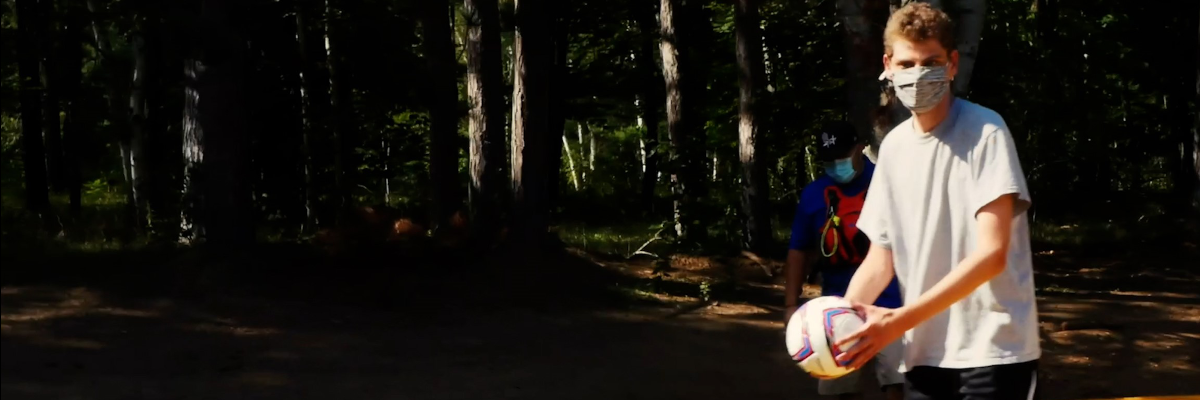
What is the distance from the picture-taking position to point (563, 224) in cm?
2169

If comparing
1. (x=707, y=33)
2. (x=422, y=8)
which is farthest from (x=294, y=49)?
(x=707, y=33)

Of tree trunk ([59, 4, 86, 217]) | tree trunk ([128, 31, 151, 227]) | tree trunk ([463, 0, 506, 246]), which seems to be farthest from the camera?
tree trunk ([463, 0, 506, 246])

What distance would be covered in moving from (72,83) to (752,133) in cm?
1112

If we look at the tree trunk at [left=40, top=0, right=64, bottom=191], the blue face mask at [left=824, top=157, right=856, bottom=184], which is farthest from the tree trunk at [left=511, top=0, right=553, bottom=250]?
the blue face mask at [left=824, top=157, right=856, bottom=184]

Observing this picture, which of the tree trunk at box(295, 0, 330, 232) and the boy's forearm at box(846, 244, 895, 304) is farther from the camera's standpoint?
the tree trunk at box(295, 0, 330, 232)

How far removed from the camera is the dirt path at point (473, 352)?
7.10 meters

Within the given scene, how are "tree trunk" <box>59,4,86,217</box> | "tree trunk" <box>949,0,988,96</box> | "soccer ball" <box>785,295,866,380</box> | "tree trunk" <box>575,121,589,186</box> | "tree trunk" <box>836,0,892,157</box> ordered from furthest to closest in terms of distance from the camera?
1. "tree trunk" <box>575,121,589,186</box>
2. "tree trunk" <box>836,0,892,157</box>
3. "tree trunk" <box>949,0,988,96</box>
4. "tree trunk" <box>59,4,86,217</box>
5. "soccer ball" <box>785,295,866,380</box>

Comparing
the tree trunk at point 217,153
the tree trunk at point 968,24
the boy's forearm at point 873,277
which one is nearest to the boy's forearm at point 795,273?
the boy's forearm at point 873,277

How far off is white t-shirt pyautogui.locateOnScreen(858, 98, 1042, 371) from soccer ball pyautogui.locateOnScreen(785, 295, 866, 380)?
205 millimetres

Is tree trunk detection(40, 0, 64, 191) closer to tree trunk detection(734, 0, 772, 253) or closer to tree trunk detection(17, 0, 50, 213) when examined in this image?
tree trunk detection(17, 0, 50, 213)

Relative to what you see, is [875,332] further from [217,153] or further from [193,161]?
[193,161]

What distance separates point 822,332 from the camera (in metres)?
3.52

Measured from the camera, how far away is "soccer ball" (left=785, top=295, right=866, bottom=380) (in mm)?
3443

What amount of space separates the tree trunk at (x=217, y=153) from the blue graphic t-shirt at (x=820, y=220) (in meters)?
5.94
